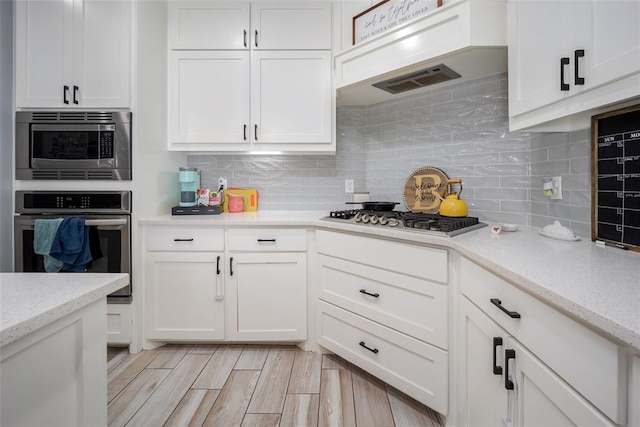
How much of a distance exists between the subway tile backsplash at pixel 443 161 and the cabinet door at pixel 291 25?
0.60m

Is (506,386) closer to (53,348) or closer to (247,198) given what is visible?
(53,348)

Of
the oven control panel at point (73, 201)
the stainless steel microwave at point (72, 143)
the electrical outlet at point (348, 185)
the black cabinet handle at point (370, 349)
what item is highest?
the stainless steel microwave at point (72, 143)

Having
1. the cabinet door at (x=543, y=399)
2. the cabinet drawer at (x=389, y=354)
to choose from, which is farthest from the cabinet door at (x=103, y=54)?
the cabinet door at (x=543, y=399)

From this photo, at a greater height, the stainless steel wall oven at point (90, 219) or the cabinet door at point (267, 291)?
the stainless steel wall oven at point (90, 219)

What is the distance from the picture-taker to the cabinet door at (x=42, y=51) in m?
2.05

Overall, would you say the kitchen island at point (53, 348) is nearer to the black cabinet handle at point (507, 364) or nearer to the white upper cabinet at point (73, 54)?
the black cabinet handle at point (507, 364)

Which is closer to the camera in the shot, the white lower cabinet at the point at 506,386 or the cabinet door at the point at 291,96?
the white lower cabinet at the point at 506,386

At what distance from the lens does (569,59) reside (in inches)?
41.0

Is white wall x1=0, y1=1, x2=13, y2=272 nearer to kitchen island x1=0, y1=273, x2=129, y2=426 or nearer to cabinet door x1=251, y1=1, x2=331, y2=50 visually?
cabinet door x1=251, y1=1, x2=331, y2=50

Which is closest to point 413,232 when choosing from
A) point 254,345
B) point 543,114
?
point 543,114

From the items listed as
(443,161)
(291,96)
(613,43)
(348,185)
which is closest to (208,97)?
(291,96)

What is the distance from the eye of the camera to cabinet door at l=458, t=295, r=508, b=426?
3.33 ft

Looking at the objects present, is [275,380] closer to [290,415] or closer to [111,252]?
[290,415]

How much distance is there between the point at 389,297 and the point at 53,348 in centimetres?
136
